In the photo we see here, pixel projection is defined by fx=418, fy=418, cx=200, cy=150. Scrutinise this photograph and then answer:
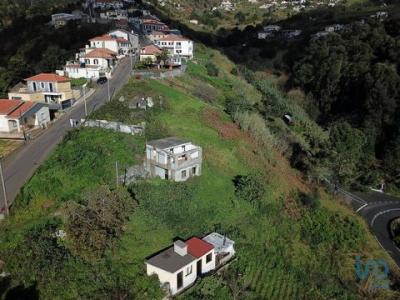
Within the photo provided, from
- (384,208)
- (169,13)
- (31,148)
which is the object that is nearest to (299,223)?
(384,208)

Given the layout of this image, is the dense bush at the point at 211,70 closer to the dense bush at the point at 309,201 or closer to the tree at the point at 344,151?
the tree at the point at 344,151

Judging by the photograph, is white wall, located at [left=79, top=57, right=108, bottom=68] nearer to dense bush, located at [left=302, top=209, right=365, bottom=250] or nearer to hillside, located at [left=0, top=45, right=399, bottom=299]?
hillside, located at [left=0, top=45, right=399, bottom=299]

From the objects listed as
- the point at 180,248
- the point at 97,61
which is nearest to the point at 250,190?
the point at 180,248

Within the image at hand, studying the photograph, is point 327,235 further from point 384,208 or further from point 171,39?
point 171,39

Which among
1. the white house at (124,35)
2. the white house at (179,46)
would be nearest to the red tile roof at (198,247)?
the white house at (124,35)

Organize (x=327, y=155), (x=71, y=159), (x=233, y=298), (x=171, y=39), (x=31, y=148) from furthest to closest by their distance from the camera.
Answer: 1. (x=171, y=39)
2. (x=327, y=155)
3. (x=31, y=148)
4. (x=71, y=159)
5. (x=233, y=298)

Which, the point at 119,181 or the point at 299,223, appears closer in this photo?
the point at 119,181

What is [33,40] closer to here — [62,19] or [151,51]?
[62,19]

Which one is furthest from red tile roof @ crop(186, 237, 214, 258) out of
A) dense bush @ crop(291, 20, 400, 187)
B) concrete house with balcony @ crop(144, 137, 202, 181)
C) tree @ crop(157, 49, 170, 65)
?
tree @ crop(157, 49, 170, 65)
